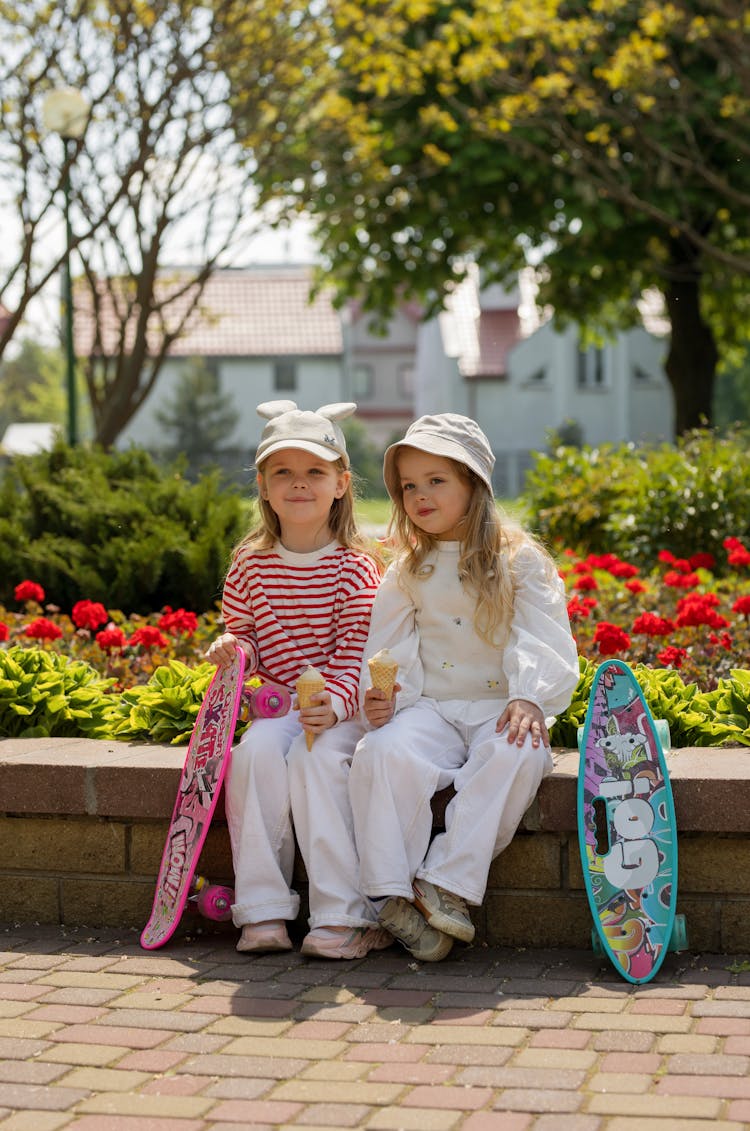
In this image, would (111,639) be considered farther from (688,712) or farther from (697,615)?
(688,712)

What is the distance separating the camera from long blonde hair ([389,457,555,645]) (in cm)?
411

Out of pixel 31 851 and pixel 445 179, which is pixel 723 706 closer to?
pixel 31 851

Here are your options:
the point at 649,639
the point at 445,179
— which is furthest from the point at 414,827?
the point at 445,179

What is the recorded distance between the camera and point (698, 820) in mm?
3775

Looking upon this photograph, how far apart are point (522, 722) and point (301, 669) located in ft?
2.38

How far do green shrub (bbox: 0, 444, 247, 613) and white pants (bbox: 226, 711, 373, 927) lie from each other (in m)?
3.14

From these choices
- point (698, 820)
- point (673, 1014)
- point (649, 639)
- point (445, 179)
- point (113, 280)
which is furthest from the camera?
point (445, 179)

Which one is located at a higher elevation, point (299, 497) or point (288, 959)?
point (299, 497)

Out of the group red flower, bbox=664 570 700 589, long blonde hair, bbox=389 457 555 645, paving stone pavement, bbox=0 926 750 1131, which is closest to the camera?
paving stone pavement, bbox=0 926 750 1131

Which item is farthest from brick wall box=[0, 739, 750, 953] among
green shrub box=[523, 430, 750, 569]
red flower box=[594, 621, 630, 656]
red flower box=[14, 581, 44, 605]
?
green shrub box=[523, 430, 750, 569]

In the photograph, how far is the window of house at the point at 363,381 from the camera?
72.1 m

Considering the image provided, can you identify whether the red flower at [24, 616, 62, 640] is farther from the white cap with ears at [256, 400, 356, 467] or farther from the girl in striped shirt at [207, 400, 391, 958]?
the white cap with ears at [256, 400, 356, 467]

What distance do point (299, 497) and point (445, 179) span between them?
14.6 m

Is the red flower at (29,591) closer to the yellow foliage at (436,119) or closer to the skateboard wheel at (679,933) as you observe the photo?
the skateboard wheel at (679,933)
